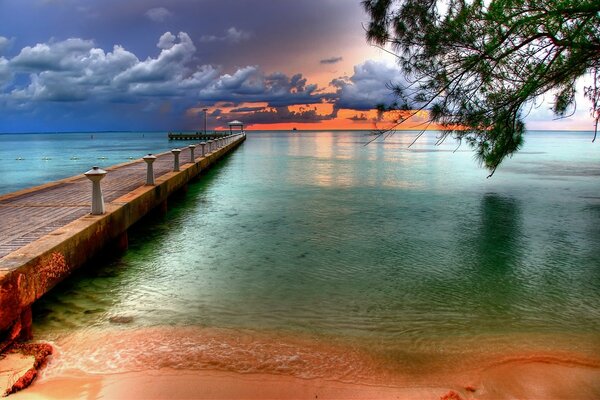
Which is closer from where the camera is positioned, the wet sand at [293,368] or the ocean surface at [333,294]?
the wet sand at [293,368]

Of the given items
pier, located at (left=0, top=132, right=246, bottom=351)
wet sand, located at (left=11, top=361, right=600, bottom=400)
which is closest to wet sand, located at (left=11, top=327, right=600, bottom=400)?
wet sand, located at (left=11, top=361, right=600, bottom=400)

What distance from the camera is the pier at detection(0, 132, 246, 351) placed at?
4.52 meters

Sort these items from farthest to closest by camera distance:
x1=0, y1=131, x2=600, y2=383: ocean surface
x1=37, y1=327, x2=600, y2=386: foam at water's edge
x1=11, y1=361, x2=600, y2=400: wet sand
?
x1=0, y1=131, x2=600, y2=383: ocean surface
x1=37, y1=327, x2=600, y2=386: foam at water's edge
x1=11, y1=361, x2=600, y2=400: wet sand

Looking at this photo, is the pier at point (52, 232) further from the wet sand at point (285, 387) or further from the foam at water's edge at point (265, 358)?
the wet sand at point (285, 387)

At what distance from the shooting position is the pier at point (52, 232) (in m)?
4.52

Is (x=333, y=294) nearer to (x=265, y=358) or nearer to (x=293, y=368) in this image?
(x=265, y=358)

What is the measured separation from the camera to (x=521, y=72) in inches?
272

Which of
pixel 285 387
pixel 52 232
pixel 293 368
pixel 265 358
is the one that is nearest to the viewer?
pixel 285 387

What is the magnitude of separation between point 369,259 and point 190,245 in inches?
155

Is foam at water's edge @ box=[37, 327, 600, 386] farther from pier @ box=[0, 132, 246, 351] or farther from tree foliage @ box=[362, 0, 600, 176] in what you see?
tree foliage @ box=[362, 0, 600, 176]

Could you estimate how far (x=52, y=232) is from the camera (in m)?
6.14

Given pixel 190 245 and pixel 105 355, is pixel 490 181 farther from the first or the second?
pixel 105 355

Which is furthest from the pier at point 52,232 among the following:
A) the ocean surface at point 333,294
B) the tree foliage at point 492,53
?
the tree foliage at point 492,53

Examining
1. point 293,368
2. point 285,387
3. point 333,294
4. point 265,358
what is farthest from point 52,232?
point 333,294
